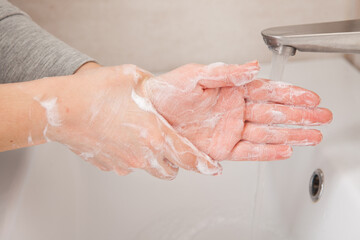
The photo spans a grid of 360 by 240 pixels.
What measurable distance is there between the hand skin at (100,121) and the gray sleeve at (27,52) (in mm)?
171

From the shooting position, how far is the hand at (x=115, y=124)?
1.81 ft

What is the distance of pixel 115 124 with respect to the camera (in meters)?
0.57

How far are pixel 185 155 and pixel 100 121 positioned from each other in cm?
15

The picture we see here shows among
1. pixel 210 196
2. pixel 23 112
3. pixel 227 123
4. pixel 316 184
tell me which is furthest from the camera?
pixel 210 196

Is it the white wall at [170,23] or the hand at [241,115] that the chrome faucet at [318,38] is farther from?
the white wall at [170,23]

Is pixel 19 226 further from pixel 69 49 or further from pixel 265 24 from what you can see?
pixel 265 24

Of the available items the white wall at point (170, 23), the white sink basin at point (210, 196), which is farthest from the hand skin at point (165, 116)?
the white wall at point (170, 23)

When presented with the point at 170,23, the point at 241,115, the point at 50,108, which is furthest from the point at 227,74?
the point at 170,23

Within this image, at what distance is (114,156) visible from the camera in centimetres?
61

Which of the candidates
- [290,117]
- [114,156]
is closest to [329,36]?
[290,117]

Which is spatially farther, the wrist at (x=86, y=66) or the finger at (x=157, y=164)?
the wrist at (x=86, y=66)

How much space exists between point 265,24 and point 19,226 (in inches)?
27.9

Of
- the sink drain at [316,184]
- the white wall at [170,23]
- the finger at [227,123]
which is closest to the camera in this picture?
the finger at [227,123]

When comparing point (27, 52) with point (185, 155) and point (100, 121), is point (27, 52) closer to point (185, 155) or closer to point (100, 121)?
point (100, 121)
